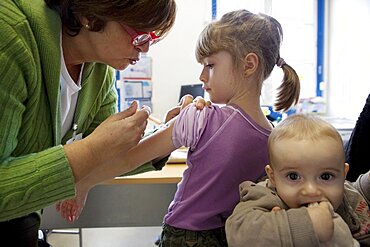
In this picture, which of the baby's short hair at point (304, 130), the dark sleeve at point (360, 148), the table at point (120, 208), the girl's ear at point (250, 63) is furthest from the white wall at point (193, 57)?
A: the baby's short hair at point (304, 130)

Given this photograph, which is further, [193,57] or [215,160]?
[193,57]

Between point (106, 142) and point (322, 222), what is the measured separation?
54 centimetres

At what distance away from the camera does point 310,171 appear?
90cm

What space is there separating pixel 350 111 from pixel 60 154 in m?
4.09

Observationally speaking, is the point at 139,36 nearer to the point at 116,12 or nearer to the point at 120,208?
the point at 116,12

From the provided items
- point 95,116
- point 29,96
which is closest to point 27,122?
point 29,96

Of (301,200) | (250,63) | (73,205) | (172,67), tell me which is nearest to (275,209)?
(301,200)

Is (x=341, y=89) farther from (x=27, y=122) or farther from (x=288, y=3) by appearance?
(x=27, y=122)

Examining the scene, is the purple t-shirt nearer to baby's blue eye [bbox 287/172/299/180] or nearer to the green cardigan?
baby's blue eye [bbox 287/172/299/180]

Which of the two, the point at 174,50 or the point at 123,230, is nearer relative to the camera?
Result: the point at 123,230

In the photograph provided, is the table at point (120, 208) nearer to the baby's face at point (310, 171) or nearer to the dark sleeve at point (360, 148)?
the dark sleeve at point (360, 148)

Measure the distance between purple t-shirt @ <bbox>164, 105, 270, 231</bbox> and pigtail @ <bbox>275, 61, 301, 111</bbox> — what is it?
210 mm

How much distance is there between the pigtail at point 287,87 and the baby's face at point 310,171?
36 cm

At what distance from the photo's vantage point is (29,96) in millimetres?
1025
